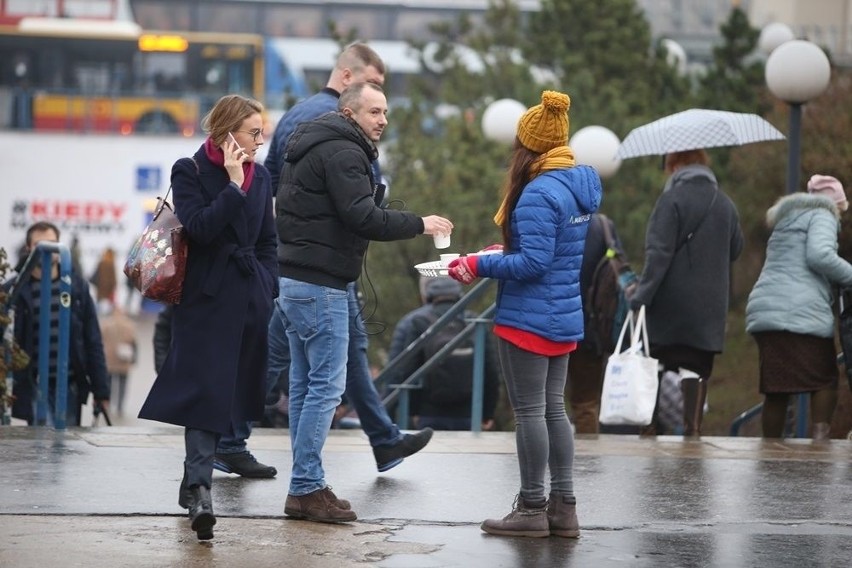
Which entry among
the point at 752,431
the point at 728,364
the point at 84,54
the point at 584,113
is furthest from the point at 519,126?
the point at 84,54

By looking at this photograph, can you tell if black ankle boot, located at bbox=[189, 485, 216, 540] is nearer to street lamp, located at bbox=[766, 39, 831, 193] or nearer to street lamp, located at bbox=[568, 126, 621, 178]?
street lamp, located at bbox=[766, 39, 831, 193]

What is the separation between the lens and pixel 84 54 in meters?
42.1

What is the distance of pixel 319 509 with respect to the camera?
6.61 m

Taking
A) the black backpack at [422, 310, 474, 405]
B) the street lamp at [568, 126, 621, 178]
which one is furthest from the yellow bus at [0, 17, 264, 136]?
the black backpack at [422, 310, 474, 405]

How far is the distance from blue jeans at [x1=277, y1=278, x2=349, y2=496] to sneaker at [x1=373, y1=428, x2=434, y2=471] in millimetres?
1106

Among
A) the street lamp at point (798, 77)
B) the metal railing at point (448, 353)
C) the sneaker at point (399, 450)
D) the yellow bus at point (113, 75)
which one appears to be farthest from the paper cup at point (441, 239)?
the yellow bus at point (113, 75)

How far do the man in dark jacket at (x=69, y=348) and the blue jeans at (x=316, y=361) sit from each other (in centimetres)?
334

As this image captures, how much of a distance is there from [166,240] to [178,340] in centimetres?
39

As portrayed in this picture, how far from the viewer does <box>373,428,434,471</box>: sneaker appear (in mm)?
7789

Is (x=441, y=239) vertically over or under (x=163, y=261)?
over

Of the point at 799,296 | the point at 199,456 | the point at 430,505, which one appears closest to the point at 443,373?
the point at 799,296

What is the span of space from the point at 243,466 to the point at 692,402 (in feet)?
10.4

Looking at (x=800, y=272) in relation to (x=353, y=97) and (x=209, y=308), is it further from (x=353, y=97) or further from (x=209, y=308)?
(x=209, y=308)

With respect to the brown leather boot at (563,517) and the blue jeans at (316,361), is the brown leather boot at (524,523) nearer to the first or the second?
the brown leather boot at (563,517)
